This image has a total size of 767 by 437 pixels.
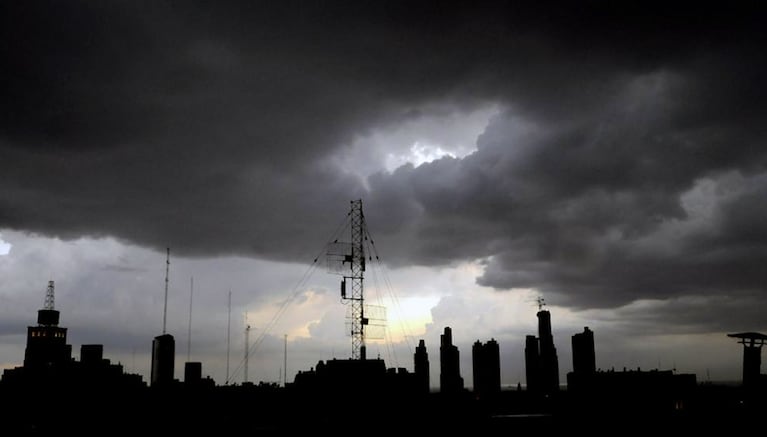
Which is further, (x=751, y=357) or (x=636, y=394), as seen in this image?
(x=636, y=394)

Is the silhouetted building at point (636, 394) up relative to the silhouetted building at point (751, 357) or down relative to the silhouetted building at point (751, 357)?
down

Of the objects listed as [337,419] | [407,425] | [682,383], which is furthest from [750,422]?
[682,383]

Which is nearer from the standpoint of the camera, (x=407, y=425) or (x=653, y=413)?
(x=653, y=413)

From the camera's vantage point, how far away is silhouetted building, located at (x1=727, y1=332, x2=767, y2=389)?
7312cm

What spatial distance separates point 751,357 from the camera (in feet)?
246

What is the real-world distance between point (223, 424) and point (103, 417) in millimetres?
65048

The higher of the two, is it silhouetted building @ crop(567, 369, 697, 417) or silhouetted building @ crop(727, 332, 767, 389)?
silhouetted building @ crop(727, 332, 767, 389)

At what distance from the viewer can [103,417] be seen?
18212 cm

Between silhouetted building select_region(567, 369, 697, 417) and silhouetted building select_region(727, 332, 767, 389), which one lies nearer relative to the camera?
silhouetted building select_region(727, 332, 767, 389)

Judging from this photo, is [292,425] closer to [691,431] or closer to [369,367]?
[369,367]

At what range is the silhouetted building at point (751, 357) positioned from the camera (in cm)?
7312

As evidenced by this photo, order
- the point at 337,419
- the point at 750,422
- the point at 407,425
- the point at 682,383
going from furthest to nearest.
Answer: the point at 682,383 < the point at 337,419 < the point at 407,425 < the point at 750,422

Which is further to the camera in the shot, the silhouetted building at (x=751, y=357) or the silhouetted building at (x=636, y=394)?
the silhouetted building at (x=636, y=394)

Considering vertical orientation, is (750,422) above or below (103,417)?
above
